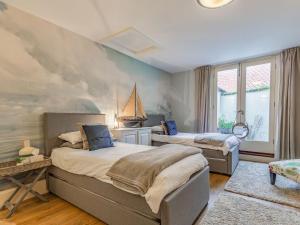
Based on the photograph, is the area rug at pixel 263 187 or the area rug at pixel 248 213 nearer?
the area rug at pixel 248 213

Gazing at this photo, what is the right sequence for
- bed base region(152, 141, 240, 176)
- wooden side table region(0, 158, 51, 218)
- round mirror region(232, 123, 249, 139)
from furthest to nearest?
round mirror region(232, 123, 249, 139)
bed base region(152, 141, 240, 176)
wooden side table region(0, 158, 51, 218)

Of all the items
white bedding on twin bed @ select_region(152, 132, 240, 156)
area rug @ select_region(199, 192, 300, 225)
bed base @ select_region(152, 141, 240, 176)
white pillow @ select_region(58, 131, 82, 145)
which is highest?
white pillow @ select_region(58, 131, 82, 145)

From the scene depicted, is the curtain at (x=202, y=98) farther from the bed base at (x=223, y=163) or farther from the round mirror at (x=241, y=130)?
the bed base at (x=223, y=163)

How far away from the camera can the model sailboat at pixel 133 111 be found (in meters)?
3.84

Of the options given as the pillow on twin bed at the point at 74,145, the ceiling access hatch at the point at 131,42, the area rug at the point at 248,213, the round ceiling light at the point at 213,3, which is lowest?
the area rug at the point at 248,213

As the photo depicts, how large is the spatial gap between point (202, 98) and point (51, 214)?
4338 mm

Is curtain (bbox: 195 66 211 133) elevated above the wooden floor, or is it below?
above

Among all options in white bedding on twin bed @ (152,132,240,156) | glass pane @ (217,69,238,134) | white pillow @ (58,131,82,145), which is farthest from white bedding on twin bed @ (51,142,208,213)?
glass pane @ (217,69,238,134)

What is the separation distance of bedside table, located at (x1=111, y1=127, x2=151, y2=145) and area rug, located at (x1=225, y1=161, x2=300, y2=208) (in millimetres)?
1864

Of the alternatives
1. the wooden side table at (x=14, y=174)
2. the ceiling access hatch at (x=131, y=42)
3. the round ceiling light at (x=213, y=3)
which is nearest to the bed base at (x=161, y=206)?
the wooden side table at (x=14, y=174)

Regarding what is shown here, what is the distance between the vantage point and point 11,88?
7.43 feet

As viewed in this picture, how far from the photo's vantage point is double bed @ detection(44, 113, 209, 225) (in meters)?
1.43

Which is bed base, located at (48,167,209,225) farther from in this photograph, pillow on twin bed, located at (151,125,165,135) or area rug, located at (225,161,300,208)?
pillow on twin bed, located at (151,125,165,135)

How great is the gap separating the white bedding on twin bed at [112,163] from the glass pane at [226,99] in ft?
9.65
